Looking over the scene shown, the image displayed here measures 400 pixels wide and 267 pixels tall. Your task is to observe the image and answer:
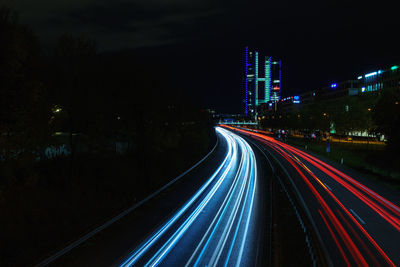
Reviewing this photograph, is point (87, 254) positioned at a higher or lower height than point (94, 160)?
lower

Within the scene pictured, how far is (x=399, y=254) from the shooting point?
1203 cm

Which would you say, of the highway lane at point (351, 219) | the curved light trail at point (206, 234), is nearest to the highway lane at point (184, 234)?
the curved light trail at point (206, 234)

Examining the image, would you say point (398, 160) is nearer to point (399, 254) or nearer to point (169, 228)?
point (399, 254)

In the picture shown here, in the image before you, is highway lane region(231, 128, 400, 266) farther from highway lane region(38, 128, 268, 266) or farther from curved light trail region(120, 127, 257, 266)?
curved light trail region(120, 127, 257, 266)

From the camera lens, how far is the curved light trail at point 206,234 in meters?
11.1

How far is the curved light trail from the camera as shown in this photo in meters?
11.1

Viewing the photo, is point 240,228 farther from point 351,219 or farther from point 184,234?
point 351,219

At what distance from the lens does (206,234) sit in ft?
45.3

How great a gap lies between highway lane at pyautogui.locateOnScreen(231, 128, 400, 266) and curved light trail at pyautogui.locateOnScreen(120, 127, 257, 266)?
132 inches

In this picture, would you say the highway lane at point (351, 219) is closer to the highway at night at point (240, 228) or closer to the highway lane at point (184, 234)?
the highway at night at point (240, 228)

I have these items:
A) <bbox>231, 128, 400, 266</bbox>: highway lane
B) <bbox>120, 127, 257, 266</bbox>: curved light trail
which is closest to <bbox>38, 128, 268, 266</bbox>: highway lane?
<bbox>120, 127, 257, 266</bbox>: curved light trail

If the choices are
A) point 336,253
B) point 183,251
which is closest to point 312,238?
point 336,253

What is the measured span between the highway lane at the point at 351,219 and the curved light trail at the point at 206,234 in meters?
3.36

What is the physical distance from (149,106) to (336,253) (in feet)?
52.8
